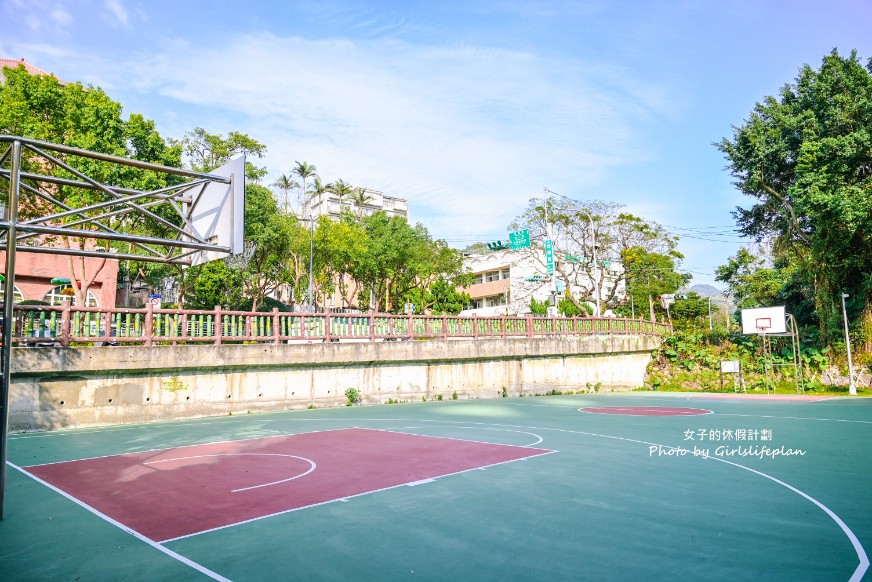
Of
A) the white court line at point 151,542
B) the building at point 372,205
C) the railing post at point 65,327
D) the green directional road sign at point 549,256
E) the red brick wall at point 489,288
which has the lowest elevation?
the white court line at point 151,542

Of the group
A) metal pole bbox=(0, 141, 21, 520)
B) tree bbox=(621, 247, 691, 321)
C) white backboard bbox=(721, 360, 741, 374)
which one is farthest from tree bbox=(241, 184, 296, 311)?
metal pole bbox=(0, 141, 21, 520)

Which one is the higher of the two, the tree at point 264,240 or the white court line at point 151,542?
the tree at point 264,240

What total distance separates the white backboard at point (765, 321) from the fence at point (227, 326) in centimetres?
897

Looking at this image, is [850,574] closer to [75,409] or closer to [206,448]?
[206,448]

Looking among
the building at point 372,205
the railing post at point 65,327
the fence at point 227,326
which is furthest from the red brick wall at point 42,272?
the building at point 372,205

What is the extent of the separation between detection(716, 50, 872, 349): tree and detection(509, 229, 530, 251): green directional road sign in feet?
33.7

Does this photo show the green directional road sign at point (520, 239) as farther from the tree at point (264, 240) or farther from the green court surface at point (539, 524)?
the green court surface at point (539, 524)

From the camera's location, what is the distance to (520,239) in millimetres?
31688

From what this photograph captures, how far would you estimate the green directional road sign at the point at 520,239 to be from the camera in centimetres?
3133

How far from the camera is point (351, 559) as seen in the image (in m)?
4.49

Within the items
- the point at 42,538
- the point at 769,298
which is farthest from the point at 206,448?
the point at 769,298

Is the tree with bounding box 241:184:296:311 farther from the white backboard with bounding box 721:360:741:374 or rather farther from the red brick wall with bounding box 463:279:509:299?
the white backboard with bounding box 721:360:741:374

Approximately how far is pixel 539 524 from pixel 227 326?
40.0 ft

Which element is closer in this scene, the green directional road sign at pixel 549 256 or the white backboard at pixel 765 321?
the white backboard at pixel 765 321
